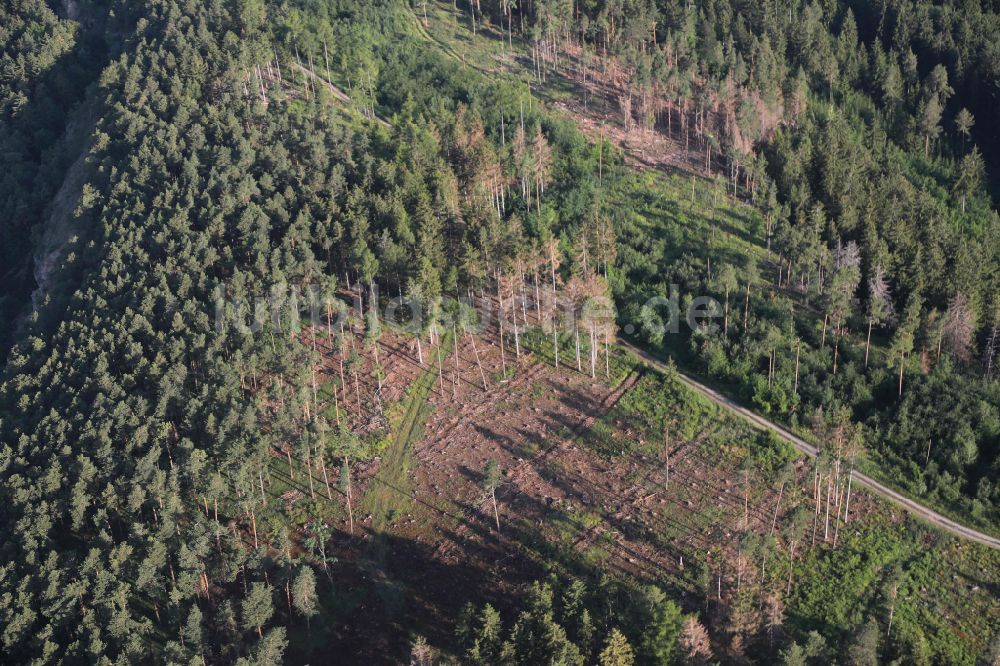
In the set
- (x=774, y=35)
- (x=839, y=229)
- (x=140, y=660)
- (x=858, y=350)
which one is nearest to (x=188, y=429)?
(x=140, y=660)

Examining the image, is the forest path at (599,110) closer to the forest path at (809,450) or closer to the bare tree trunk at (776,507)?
the forest path at (809,450)

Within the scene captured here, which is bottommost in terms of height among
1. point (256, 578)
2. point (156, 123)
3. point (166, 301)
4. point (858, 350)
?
point (256, 578)

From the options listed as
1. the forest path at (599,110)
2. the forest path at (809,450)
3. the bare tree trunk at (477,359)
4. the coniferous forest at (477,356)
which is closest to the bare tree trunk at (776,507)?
the coniferous forest at (477,356)

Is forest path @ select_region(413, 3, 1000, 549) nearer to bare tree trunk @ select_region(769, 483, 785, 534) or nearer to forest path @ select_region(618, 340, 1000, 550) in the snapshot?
forest path @ select_region(618, 340, 1000, 550)

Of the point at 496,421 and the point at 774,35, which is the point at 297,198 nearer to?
the point at 496,421

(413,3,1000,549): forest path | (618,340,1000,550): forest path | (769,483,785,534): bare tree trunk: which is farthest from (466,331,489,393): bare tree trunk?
(769,483,785,534): bare tree trunk
